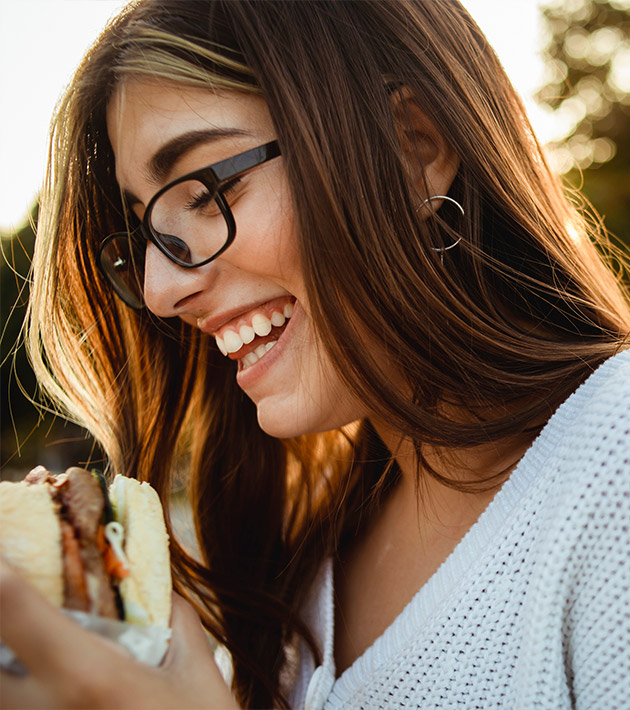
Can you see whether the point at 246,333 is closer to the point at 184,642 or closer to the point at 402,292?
the point at 402,292

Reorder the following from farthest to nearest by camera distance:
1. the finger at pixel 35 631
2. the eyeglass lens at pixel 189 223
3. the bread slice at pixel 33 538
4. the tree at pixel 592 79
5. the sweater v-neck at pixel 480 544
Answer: the tree at pixel 592 79, the eyeglass lens at pixel 189 223, the sweater v-neck at pixel 480 544, the bread slice at pixel 33 538, the finger at pixel 35 631

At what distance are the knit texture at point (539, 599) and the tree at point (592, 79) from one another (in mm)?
12418

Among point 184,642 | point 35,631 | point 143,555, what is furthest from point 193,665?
point 35,631

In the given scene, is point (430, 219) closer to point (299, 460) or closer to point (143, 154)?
point (143, 154)

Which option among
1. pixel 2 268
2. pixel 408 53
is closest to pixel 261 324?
pixel 408 53

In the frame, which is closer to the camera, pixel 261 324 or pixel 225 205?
pixel 225 205

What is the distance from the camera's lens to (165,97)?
Result: 5.07 feet

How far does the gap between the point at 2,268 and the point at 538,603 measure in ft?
31.9

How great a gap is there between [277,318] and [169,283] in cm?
29

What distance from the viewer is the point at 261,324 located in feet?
5.57

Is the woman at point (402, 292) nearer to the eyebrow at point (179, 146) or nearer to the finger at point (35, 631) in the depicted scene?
the eyebrow at point (179, 146)

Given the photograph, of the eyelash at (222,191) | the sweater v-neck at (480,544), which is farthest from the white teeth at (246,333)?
the sweater v-neck at (480,544)

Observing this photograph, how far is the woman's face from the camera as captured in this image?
1.50 metres

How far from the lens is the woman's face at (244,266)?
1500mm
